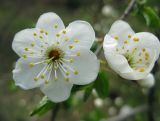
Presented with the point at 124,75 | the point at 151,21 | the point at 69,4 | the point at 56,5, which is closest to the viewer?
the point at 124,75

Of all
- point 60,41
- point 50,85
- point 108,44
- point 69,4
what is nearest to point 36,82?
point 50,85

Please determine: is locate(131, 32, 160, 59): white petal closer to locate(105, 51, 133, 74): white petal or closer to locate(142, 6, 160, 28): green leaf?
locate(105, 51, 133, 74): white petal

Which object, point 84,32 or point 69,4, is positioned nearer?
point 84,32

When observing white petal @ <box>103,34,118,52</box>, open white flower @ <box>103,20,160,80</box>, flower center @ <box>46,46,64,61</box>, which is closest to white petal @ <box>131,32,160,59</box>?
open white flower @ <box>103,20,160,80</box>

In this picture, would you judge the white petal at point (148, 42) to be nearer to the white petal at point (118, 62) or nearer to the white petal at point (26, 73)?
the white petal at point (118, 62)

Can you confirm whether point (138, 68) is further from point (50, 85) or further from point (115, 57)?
point (50, 85)

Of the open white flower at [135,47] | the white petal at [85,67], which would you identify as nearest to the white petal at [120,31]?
the open white flower at [135,47]

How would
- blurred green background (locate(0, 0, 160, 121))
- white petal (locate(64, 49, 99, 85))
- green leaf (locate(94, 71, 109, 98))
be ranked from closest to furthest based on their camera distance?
white petal (locate(64, 49, 99, 85)) < green leaf (locate(94, 71, 109, 98)) < blurred green background (locate(0, 0, 160, 121))
